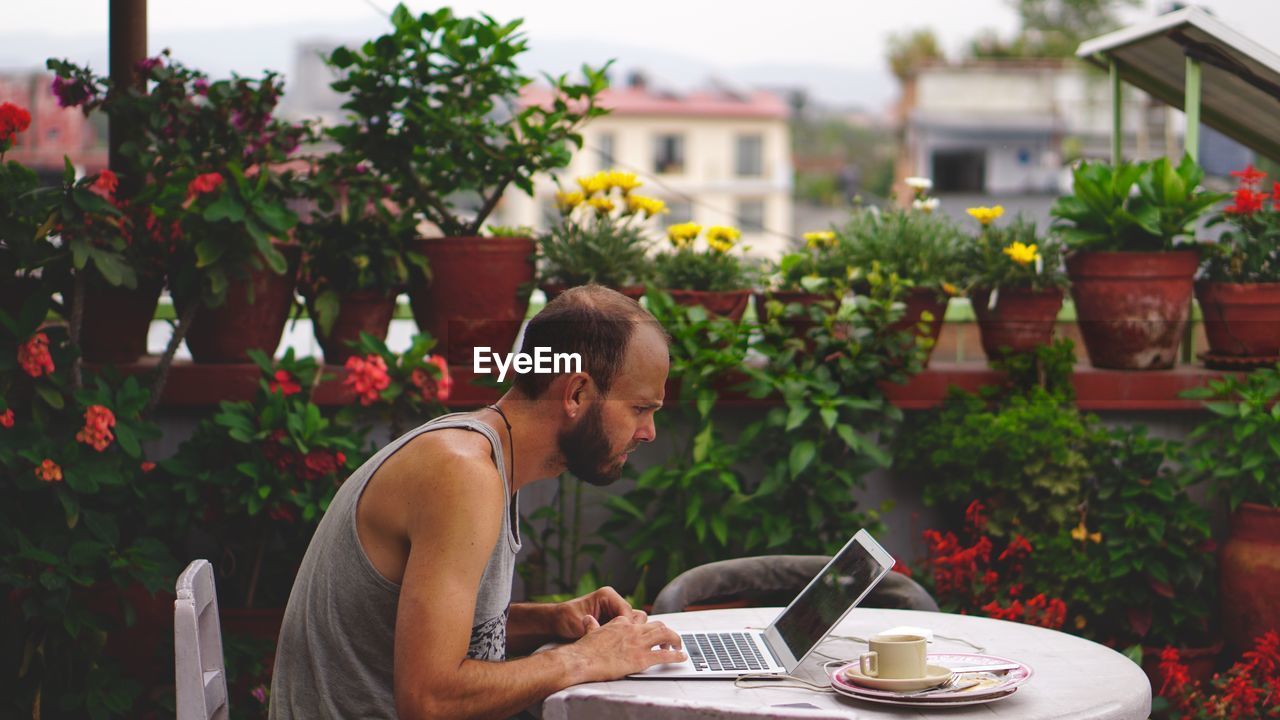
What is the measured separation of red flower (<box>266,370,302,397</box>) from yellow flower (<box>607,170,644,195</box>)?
1147 millimetres

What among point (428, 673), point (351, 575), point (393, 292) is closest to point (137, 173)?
point (393, 292)

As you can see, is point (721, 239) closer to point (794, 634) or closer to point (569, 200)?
point (569, 200)

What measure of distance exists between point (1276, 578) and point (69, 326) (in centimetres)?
351

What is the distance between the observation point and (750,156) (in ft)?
132

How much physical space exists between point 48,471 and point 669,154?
120 ft

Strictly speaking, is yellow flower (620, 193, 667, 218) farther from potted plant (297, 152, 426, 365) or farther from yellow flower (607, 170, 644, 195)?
potted plant (297, 152, 426, 365)

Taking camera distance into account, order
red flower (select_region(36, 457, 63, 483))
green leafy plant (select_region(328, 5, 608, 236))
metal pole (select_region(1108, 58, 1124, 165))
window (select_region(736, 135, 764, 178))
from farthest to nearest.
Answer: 1. window (select_region(736, 135, 764, 178))
2. metal pole (select_region(1108, 58, 1124, 165))
3. green leafy plant (select_region(328, 5, 608, 236))
4. red flower (select_region(36, 457, 63, 483))

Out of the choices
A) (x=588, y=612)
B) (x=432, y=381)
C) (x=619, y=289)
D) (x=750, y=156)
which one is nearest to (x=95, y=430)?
(x=432, y=381)

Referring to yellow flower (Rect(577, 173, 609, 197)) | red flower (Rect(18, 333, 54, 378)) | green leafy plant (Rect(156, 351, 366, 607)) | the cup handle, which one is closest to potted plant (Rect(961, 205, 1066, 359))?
yellow flower (Rect(577, 173, 609, 197))

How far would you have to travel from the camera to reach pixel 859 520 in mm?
3871

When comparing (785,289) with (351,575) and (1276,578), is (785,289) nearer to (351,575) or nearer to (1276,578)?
(1276,578)

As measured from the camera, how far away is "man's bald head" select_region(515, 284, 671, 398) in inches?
79.9

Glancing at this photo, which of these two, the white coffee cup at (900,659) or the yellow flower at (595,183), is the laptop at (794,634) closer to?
the white coffee cup at (900,659)

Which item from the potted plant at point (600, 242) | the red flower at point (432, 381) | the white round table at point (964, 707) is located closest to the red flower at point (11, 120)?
the red flower at point (432, 381)
